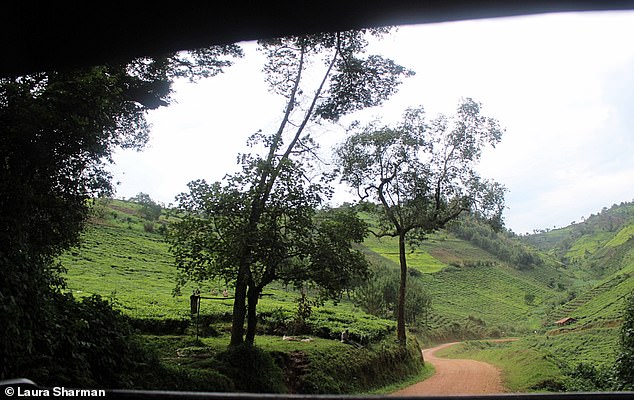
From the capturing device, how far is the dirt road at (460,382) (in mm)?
9172

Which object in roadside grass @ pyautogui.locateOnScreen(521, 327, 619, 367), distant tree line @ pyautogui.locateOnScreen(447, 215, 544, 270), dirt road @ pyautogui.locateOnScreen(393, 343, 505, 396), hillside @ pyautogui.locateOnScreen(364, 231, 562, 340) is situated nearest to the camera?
dirt road @ pyautogui.locateOnScreen(393, 343, 505, 396)

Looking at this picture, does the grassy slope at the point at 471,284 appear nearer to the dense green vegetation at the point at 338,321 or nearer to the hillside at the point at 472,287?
the hillside at the point at 472,287

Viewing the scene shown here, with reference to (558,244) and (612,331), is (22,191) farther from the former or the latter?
(558,244)

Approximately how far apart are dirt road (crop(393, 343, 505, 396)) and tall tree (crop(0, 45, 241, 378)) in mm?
6221

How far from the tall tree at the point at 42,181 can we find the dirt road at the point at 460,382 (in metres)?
6.22

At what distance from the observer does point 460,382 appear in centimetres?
1026

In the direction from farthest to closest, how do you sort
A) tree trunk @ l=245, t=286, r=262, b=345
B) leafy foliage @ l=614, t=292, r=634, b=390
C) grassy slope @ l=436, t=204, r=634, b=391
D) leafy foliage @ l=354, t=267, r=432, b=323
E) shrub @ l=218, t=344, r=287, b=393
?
leafy foliage @ l=354, t=267, r=432, b=323
grassy slope @ l=436, t=204, r=634, b=391
tree trunk @ l=245, t=286, r=262, b=345
leafy foliage @ l=614, t=292, r=634, b=390
shrub @ l=218, t=344, r=287, b=393

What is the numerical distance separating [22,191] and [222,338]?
5951 millimetres

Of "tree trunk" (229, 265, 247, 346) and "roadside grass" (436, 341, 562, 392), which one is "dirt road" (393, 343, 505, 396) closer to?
"roadside grass" (436, 341, 562, 392)

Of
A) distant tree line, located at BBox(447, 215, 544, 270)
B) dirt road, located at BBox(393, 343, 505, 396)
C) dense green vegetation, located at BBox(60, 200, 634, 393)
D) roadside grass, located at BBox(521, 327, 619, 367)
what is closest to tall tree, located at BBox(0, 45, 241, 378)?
dense green vegetation, located at BBox(60, 200, 634, 393)

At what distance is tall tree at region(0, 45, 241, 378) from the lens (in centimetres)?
381

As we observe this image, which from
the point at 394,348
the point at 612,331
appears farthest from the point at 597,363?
the point at 394,348

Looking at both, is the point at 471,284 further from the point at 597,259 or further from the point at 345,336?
the point at 345,336

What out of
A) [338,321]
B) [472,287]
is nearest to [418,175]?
[338,321]
